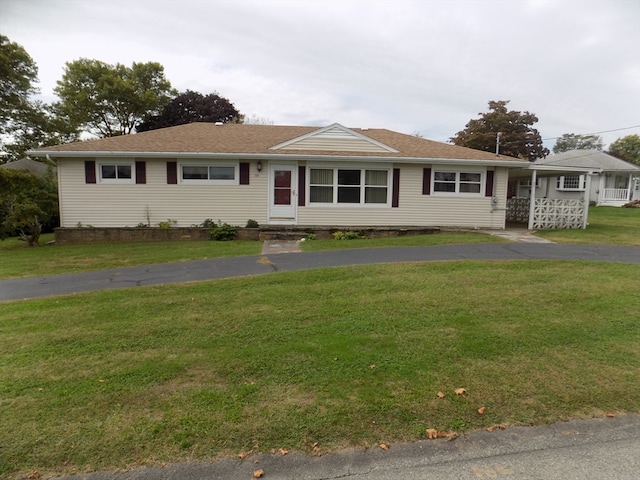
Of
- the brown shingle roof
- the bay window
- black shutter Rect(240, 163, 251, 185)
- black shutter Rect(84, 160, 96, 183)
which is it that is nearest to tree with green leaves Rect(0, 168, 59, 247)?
the brown shingle roof

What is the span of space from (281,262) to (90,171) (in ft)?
28.9

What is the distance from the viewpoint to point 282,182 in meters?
14.5

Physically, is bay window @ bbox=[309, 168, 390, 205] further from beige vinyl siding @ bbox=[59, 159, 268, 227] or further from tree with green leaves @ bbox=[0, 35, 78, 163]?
tree with green leaves @ bbox=[0, 35, 78, 163]

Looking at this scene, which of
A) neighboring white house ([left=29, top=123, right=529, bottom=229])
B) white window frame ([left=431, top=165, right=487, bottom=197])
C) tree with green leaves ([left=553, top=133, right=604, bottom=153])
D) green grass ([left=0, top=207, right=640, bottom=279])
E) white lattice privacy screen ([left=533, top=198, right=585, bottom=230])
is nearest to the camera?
green grass ([left=0, top=207, right=640, bottom=279])

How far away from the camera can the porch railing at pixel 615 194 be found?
3142cm

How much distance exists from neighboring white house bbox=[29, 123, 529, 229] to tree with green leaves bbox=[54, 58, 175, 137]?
2088cm

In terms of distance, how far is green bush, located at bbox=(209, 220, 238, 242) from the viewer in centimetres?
1357

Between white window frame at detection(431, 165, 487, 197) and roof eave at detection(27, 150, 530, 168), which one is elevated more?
roof eave at detection(27, 150, 530, 168)

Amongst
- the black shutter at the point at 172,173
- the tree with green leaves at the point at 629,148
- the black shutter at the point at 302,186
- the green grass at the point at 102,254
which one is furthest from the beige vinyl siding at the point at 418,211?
the tree with green leaves at the point at 629,148

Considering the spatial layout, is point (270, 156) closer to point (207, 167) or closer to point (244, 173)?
point (244, 173)

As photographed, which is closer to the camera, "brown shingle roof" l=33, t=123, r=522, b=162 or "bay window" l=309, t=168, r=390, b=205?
"brown shingle roof" l=33, t=123, r=522, b=162

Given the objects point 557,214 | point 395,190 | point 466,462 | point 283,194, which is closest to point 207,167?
point 283,194

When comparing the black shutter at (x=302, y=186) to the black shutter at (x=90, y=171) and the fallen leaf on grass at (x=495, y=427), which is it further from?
the fallen leaf on grass at (x=495, y=427)

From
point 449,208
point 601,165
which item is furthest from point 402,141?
point 601,165
